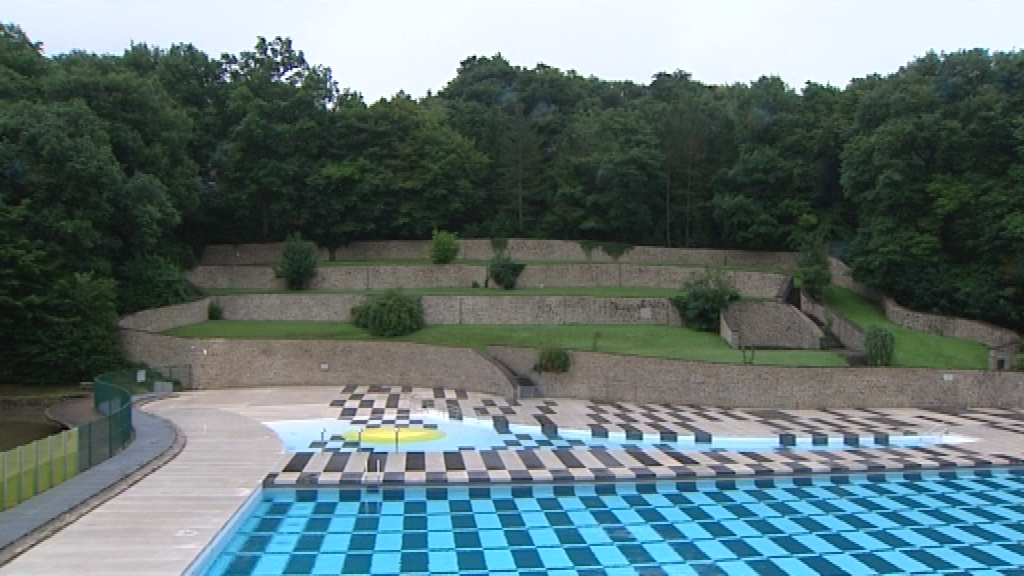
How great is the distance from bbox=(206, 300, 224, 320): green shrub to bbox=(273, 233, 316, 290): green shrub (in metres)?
3.56

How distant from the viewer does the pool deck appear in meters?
11.8

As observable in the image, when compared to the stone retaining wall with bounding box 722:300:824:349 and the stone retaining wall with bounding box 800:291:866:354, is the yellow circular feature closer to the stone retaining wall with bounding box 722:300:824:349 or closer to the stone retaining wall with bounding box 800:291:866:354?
the stone retaining wall with bounding box 722:300:824:349

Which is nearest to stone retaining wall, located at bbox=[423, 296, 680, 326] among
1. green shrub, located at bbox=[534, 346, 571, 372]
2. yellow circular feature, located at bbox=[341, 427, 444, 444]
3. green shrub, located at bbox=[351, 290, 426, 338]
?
green shrub, located at bbox=[351, 290, 426, 338]

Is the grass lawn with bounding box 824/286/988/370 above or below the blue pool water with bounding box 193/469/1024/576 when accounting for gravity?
above

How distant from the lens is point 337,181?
4247cm

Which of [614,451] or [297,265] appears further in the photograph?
[297,265]

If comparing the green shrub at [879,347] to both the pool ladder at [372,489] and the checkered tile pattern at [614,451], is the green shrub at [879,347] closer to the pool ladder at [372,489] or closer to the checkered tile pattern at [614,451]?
the checkered tile pattern at [614,451]

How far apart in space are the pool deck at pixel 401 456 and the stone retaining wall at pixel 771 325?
21.2ft

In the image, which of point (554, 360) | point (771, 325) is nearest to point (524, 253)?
point (771, 325)

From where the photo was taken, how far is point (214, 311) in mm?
34344

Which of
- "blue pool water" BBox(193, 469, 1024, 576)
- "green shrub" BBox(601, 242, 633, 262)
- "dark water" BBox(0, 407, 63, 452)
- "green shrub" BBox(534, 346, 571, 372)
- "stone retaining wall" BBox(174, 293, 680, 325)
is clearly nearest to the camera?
"blue pool water" BBox(193, 469, 1024, 576)

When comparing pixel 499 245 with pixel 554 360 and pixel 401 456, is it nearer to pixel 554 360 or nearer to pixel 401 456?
pixel 554 360

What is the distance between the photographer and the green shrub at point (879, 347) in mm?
25938

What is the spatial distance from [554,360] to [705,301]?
7737mm
